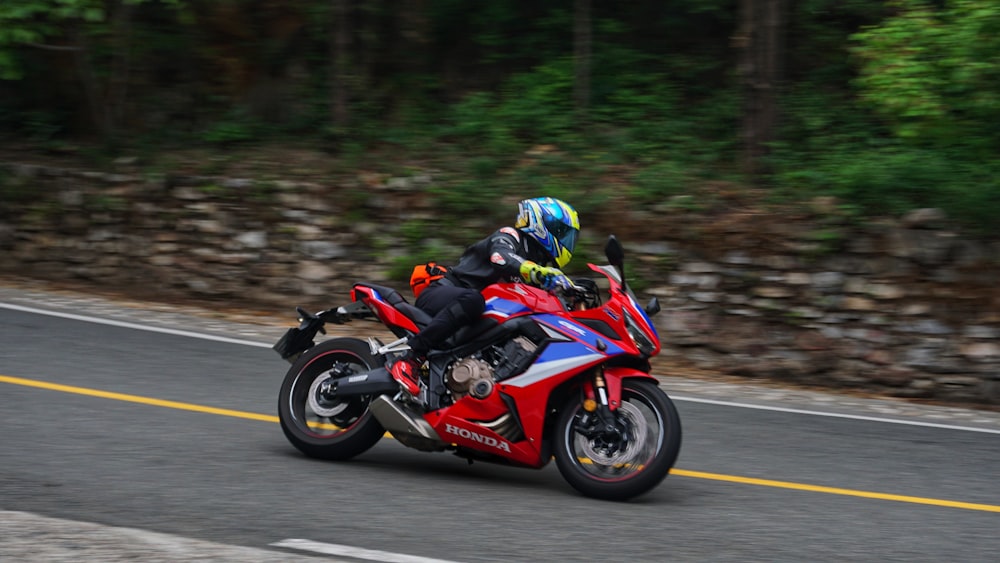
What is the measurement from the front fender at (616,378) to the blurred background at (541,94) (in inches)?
253

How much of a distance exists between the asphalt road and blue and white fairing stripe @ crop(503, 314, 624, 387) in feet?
2.28

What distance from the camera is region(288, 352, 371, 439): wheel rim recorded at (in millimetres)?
7332

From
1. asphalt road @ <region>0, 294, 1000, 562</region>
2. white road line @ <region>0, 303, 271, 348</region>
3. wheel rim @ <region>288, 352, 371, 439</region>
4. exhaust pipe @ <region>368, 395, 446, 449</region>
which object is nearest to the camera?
asphalt road @ <region>0, 294, 1000, 562</region>

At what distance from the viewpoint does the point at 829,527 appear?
254 inches

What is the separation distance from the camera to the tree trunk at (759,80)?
1411 cm

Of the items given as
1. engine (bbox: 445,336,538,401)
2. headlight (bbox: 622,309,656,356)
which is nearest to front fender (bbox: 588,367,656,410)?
headlight (bbox: 622,309,656,356)

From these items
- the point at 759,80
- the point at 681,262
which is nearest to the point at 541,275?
the point at 681,262

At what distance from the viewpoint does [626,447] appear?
661 centimetres

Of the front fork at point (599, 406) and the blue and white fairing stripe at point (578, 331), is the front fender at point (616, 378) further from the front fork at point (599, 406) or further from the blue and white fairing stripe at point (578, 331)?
the blue and white fairing stripe at point (578, 331)

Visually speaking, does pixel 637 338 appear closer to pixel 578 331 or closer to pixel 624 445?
pixel 578 331

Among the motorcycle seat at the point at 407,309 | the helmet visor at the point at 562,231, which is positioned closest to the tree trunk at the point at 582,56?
the motorcycle seat at the point at 407,309

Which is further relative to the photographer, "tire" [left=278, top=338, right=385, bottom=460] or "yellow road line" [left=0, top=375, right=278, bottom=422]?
"yellow road line" [left=0, top=375, right=278, bottom=422]

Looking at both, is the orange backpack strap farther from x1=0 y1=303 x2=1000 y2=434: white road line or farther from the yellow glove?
x1=0 y1=303 x2=1000 y2=434: white road line

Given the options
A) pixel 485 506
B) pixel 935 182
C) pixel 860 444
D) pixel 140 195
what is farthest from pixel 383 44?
pixel 485 506
